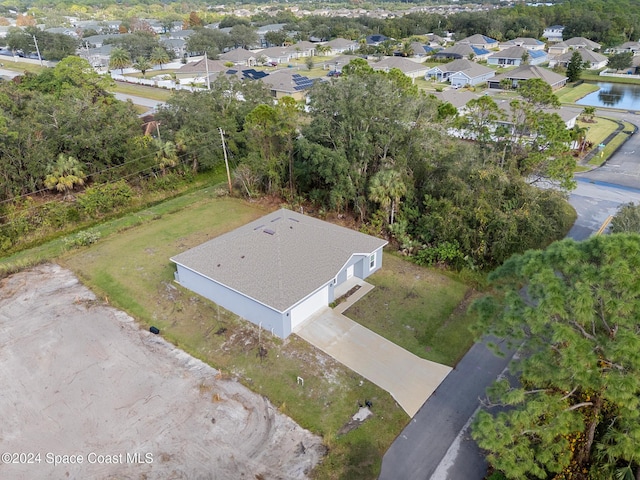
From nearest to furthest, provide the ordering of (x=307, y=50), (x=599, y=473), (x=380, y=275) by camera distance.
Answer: (x=599, y=473) < (x=380, y=275) < (x=307, y=50)

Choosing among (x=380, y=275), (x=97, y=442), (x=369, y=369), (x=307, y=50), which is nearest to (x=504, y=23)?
(x=307, y=50)

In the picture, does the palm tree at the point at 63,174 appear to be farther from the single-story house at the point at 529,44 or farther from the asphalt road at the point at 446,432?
the single-story house at the point at 529,44

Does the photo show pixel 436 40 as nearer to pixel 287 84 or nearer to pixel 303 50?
pixel 303 50

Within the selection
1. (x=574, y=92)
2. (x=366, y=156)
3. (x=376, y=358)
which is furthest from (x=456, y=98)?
(x=376, y=358)

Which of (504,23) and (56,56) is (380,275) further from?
(504,23)

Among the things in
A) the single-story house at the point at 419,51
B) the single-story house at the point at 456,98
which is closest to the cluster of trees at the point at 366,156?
the single-story house at the point at 456,98

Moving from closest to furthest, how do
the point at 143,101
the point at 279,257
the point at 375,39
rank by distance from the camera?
the point at 279,257, the point at 143,101, the point at 375,39
